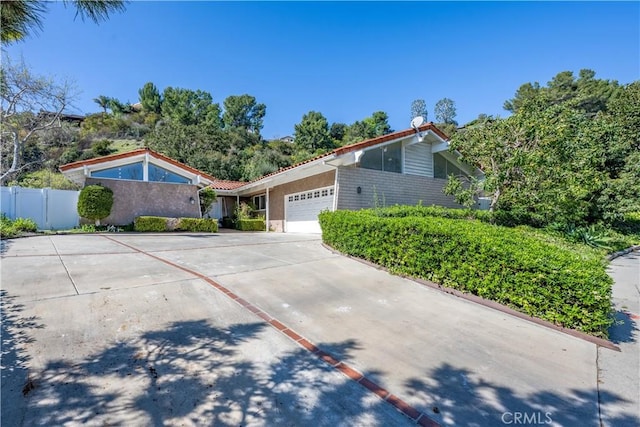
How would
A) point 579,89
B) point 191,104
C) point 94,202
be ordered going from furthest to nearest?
point 191,104 < point 579,89 < point 94,202

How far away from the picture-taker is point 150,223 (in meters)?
13.0

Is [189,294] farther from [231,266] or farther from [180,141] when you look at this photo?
[180,141]

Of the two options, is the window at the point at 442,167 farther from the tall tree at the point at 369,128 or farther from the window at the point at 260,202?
the tall tree at the point at 369,128

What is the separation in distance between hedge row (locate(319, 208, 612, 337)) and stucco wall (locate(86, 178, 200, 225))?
1146cm

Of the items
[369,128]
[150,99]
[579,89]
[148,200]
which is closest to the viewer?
[148,200]

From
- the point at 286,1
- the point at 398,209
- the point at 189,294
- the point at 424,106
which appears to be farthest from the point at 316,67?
the point at 424,106

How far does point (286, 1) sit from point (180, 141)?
73.0 feet

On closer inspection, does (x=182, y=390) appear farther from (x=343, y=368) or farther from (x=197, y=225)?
(x=197, y=225)

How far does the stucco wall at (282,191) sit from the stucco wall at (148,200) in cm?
399

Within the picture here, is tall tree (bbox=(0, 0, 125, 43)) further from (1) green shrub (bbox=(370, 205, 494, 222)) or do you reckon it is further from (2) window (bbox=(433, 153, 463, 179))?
(2) window (bbox=(433, 153, 463, 179))

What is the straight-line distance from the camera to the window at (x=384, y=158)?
11.5m

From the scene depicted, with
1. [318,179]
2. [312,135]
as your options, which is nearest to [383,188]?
[318,179]

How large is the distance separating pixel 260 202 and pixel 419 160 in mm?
10085

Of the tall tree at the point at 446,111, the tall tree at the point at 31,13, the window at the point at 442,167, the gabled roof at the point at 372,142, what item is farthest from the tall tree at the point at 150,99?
the tall tree at the point at 31,13
